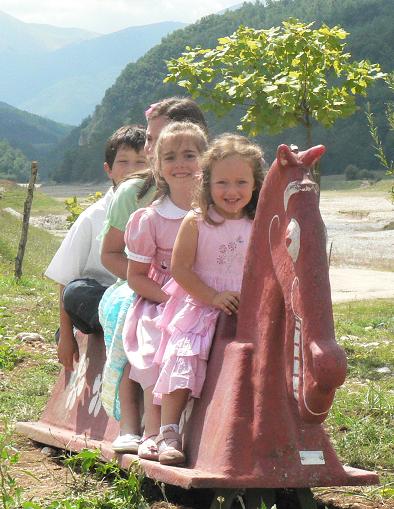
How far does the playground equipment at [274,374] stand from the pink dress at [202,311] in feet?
0.18

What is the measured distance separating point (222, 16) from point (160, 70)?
37.1ft

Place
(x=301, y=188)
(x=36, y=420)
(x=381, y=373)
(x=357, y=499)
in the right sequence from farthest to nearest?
(x=381, y=373) < (x=36, y=420) < (x=357, y=499) < (x=301, y=188)

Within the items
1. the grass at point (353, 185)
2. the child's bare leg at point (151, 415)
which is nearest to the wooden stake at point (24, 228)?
the child's bare leg at point (151, 415)

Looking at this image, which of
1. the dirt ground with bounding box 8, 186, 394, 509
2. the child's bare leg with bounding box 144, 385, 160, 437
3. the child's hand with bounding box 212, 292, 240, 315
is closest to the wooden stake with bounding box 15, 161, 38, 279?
the dirt ground with bounding box 8, 186, 394, 509

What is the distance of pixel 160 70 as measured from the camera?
116750 mm

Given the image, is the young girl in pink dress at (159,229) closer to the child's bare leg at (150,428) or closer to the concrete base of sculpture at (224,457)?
the child's bare leg at (150,428)

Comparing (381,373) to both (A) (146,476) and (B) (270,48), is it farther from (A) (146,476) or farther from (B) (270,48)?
(A) (146,476)

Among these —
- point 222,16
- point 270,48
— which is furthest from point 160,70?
point 270,48

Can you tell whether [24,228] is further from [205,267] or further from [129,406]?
[205,267]

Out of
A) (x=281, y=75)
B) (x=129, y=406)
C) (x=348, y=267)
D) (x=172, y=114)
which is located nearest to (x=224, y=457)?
(x=129, y=406)

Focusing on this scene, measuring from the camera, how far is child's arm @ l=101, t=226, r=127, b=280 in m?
5.24

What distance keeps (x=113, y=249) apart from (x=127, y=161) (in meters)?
0.87

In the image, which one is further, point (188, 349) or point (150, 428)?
point (150, 428)

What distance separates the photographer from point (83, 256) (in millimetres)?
6043
